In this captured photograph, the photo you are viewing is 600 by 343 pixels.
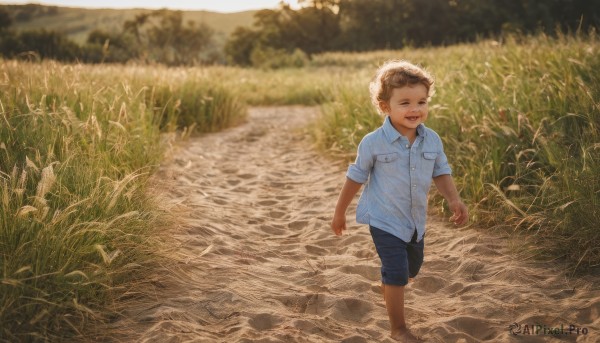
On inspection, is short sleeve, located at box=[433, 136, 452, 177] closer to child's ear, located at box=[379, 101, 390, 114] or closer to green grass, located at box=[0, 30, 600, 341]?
child's ear, located at box=[379, 101, 390, 114]

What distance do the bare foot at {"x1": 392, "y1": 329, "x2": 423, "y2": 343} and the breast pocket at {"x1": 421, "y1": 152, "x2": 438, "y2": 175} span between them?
820 millimetres

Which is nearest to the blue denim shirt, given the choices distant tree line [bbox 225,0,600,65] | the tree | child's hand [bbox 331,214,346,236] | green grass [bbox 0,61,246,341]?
child's hand [bbox 331,214,346,236]

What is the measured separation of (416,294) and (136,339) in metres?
1.68

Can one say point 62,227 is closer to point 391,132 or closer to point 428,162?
point 391,132

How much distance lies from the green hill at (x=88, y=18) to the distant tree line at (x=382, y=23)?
1346 centimetres

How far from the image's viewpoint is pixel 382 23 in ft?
155

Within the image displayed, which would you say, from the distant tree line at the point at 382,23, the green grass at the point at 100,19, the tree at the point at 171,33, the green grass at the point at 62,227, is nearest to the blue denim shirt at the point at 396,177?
the green grass at the point at 62,227

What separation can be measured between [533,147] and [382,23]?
45.4 m

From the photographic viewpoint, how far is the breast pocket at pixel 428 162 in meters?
2.72

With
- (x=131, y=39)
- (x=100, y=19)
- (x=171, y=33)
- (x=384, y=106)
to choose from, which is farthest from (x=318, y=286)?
(x=100, y=19)

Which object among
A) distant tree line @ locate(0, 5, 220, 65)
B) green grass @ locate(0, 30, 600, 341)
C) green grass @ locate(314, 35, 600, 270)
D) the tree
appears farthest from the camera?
the tree

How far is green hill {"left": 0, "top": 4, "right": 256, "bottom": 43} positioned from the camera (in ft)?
209

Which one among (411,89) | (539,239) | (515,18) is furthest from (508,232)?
(515,18)

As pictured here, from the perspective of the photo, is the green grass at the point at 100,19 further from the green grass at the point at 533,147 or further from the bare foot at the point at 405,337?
the bare foot at the point at 405,337
